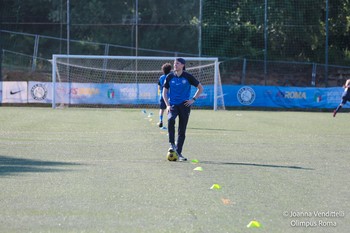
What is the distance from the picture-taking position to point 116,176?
10.3 m

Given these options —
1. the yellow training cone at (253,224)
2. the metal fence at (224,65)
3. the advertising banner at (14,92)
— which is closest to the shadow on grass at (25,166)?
the yellow training cone at (253,224)

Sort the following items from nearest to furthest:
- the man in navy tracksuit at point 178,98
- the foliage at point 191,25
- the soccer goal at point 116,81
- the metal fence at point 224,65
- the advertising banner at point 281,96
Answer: the man in navy tracksuit at point 178,98 → the soccer goal at point 116,81 → the advertising banner at point 281,96 → the metal fence at point 224,65 → the foliage at point 191,25

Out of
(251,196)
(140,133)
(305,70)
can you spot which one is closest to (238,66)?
(305,70)

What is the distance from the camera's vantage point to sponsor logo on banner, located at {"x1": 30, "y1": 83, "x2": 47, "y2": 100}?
1446 inches

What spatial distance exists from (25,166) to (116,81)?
28.6m

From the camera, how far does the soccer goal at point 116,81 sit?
36.5 m

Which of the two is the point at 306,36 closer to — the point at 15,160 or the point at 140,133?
the point at 140,133

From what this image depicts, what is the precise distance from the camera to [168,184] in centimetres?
955

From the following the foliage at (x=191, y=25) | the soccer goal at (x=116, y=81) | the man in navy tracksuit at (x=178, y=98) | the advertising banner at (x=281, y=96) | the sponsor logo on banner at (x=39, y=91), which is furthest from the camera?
the foliage at (x=191, y=25)

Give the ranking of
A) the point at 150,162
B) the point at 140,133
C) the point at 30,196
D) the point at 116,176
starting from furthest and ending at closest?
the point at 140,133 → the point at 150,162 → the point at 116,176 → the point at 30,196

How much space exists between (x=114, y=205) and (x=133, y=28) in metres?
35.2

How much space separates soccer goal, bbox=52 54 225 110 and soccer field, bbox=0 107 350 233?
733 inches

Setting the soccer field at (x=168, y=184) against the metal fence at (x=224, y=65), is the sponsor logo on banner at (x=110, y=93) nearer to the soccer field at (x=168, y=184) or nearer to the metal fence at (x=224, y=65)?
the metal fence at (x=224, y=65)

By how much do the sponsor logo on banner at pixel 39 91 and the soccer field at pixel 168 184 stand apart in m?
19.0
